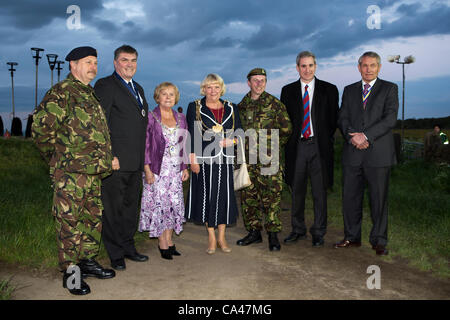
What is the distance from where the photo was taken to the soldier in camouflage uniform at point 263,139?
19.2ft

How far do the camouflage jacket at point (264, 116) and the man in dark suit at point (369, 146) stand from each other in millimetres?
860

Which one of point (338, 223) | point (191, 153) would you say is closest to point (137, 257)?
point (191, 153)

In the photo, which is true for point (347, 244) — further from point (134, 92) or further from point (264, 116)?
point (134, 92)

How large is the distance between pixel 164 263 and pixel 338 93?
3.56 meters

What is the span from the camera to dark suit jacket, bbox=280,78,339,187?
20.1 feet

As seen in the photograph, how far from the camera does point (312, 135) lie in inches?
241

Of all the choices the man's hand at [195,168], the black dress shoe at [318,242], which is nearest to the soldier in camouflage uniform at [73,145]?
the man's hand at [195,168]

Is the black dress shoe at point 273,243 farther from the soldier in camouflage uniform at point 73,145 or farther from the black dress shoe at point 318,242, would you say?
the soldier in camouflage uniform at point 73,145

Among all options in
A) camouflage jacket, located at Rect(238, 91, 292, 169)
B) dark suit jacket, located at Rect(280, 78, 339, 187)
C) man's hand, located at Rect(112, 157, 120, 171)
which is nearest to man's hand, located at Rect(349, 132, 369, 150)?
dark suit jacket, located at Rect(280, 78, 339, 187)

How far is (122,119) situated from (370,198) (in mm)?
3574

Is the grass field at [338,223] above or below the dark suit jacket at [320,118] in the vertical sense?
below
